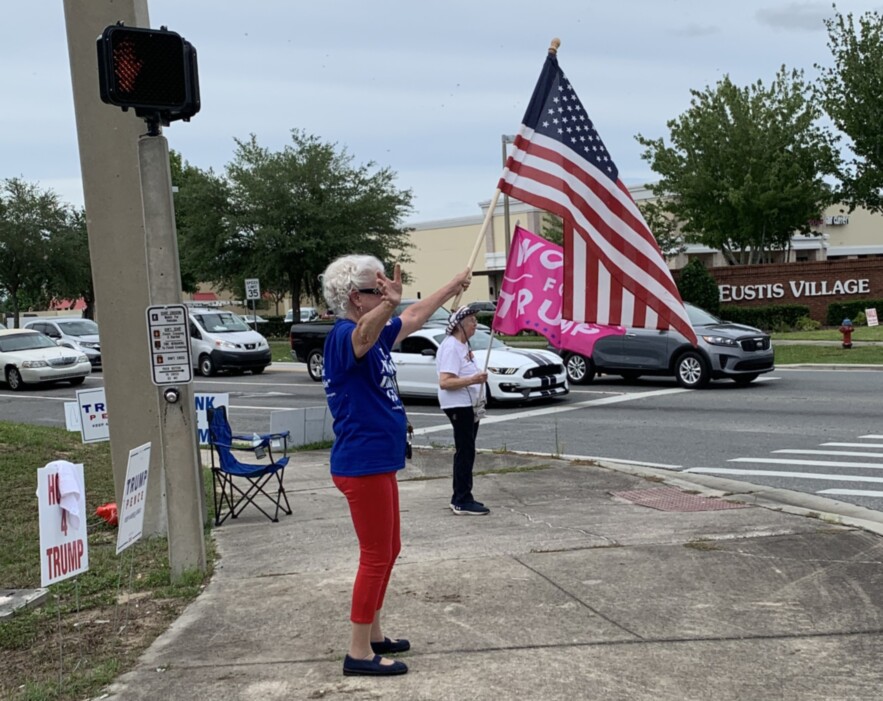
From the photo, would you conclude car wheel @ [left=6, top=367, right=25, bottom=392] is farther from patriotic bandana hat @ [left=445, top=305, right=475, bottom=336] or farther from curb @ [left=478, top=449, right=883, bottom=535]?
patriotic bandana hat @ [left=445, top=305, right=475, bottom=336]

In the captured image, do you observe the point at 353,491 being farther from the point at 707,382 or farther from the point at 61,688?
the point at 707,382

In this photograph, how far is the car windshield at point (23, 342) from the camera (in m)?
27.6

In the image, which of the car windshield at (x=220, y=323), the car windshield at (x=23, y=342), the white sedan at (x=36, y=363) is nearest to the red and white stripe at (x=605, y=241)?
the white sedan at (x=36, y=363)

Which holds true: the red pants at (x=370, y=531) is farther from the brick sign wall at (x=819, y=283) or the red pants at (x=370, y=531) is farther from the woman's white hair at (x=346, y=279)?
the brick sign wall at (x=819, y=283)

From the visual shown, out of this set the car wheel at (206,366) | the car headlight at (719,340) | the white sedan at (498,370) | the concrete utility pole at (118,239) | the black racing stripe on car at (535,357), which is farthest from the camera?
the car wheel at (206,366)

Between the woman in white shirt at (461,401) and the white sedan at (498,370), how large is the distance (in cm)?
800

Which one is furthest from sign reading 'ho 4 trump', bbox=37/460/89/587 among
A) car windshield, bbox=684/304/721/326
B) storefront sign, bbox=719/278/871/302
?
storefront sign, bbox=719/278/871/302

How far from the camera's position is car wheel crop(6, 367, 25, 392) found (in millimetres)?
26672

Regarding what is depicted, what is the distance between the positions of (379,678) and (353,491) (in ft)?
2.73

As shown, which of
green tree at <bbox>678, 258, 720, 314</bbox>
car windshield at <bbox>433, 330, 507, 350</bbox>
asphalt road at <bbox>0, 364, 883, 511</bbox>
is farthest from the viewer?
green tree at <bbox>678, 258, 720, 314</bbox>

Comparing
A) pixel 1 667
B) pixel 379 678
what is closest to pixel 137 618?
pixel 1 667

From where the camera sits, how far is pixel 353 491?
4609mm

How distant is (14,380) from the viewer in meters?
26.9

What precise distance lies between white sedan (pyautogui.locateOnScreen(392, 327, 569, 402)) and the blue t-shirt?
1201 centimetres
